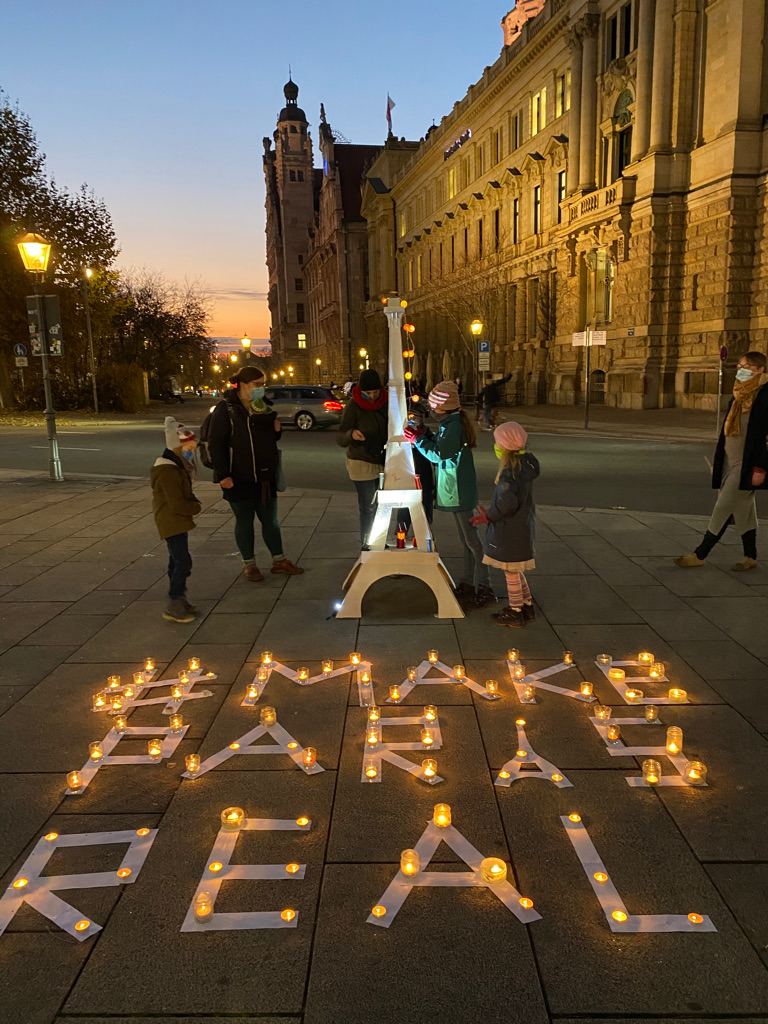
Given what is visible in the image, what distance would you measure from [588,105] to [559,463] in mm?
27854

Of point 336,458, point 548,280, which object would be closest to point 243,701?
point 336,458

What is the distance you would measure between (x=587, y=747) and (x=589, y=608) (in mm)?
2362

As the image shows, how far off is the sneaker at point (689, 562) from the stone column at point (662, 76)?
2880 centimetres

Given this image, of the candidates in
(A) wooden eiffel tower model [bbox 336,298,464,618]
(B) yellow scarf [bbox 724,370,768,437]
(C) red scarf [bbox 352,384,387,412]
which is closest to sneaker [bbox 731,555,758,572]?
(B) yellow scarf [bbox 724,370,768,437]

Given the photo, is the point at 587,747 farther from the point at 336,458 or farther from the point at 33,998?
the point at 336,458

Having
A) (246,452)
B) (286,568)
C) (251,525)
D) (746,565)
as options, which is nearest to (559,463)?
(746,565)

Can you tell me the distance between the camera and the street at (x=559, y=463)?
38.9 feet

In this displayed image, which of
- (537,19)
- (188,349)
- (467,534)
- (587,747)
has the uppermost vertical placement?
(537,19)

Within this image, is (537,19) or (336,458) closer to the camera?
(336,458)

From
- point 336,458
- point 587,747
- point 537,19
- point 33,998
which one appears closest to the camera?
point 33,998

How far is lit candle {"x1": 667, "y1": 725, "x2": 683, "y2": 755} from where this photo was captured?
3607mm

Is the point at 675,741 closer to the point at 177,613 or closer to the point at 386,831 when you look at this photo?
the point at 386,831

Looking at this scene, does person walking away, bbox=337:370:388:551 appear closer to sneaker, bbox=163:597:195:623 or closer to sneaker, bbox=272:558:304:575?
sneaker, bbox=272:558:304:575

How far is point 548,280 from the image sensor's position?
134 feet
